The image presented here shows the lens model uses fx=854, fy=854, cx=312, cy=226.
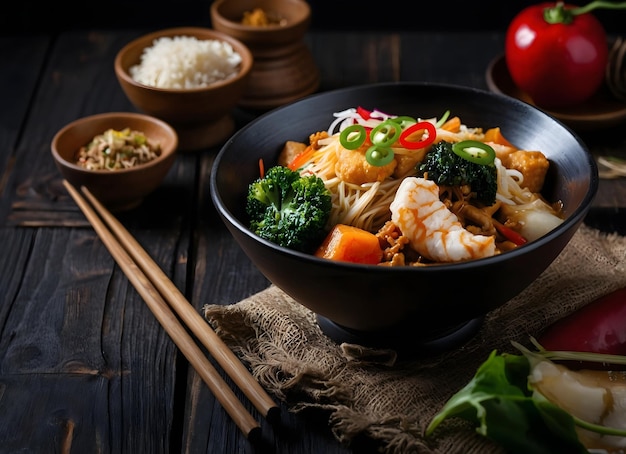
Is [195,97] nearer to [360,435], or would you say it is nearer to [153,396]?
[153,396]

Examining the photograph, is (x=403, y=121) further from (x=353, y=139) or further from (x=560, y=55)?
(x=560, y=55)

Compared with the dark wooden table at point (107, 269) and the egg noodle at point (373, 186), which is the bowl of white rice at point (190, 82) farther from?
the egg noodle at point (373, 186)

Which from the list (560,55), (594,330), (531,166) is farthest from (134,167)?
(560,55)

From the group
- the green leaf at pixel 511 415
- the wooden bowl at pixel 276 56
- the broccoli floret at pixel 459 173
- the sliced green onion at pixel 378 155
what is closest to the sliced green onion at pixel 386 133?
the sliced green onion at pixel 378 155

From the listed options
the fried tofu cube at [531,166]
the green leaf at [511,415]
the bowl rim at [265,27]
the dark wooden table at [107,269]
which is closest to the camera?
the green leaf at [511,415]

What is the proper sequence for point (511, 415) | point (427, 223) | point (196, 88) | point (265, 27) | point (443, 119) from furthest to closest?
point (265, 27)
point (196, 88)
point (443, 119)
point (427, 223)
point (511, 415)

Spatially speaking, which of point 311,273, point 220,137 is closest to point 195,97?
point 220,137
